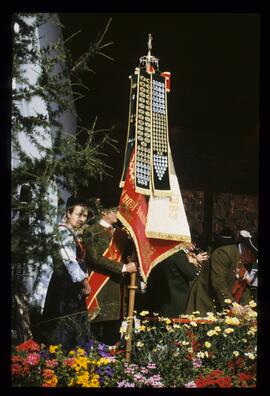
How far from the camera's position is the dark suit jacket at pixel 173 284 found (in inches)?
256

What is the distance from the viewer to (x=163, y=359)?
5.62 metres

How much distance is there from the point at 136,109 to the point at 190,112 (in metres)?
3.53

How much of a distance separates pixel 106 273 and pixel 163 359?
98cm

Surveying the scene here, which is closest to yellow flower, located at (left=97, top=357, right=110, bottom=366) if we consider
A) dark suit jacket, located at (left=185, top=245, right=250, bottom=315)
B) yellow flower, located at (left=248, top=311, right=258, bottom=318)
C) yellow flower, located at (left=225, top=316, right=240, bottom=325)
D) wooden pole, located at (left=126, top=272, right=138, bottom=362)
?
wooden pole, located at (left=126, top=272, right=138, bottom=362)

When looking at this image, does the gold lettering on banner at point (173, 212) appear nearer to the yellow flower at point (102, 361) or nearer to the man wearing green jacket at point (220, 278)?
the man wearing green jacket at point (220, 278)

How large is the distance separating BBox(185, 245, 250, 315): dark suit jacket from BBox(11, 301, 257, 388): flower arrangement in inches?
16.9

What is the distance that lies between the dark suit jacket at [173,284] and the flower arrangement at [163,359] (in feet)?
1.12

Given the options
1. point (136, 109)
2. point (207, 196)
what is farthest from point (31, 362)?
point (207, 196)

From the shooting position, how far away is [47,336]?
5.57m

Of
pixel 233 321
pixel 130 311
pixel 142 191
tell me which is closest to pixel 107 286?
pixel 130 311

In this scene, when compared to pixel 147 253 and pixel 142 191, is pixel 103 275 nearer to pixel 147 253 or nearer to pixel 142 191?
pixel 147 253

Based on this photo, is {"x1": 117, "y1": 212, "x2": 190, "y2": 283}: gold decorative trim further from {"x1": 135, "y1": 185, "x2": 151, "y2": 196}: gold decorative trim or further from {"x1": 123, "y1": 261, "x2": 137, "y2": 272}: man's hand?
{"x1": 135, "y1": 185, "x2": 151, "y2": 196}: gold decorative trim

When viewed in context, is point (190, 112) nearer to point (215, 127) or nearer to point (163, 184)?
point (215, 127)

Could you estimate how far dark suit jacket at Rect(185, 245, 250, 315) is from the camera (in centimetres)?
657
